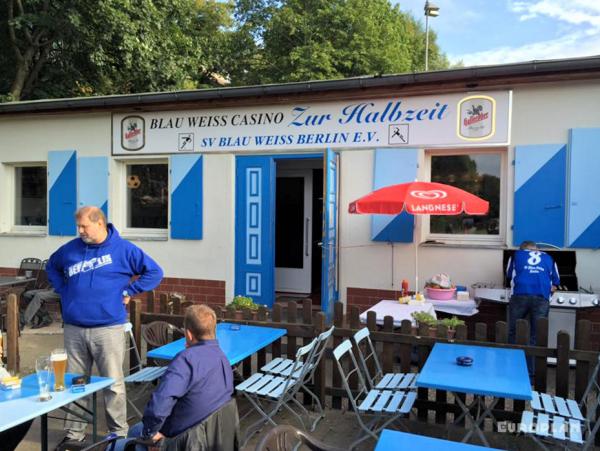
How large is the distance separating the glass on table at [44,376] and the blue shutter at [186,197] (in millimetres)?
5327

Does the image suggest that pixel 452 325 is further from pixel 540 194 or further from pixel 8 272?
pixel 8 272

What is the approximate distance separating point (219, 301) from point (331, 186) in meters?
→ 2.57

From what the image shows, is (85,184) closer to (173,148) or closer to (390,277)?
(173,148)

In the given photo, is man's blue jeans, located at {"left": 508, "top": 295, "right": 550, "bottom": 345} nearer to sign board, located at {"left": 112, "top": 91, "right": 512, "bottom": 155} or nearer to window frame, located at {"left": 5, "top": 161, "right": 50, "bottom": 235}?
sign board, located at {"left": 112, "top": 91, "right": 512, "bottom": 155}

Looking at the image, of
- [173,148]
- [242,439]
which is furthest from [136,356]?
[173,148]

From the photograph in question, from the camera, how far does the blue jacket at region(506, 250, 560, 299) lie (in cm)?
559

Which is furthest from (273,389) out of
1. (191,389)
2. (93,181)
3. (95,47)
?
(95,47)

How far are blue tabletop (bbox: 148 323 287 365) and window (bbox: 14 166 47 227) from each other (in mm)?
6167

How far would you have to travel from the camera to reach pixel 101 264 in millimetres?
3723

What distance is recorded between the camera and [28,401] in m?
2.79

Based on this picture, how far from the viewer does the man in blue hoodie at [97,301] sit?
3.69 m

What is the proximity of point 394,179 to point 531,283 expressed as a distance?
2320 mm

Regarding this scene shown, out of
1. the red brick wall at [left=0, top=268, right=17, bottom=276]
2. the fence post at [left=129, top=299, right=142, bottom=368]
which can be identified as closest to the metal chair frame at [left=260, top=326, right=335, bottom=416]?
the fence post at [left=129, top=299, right=142, bottom=368]

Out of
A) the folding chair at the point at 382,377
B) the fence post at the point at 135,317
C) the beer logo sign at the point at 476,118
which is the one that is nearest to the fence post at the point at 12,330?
the fence post at the point at 135,317
